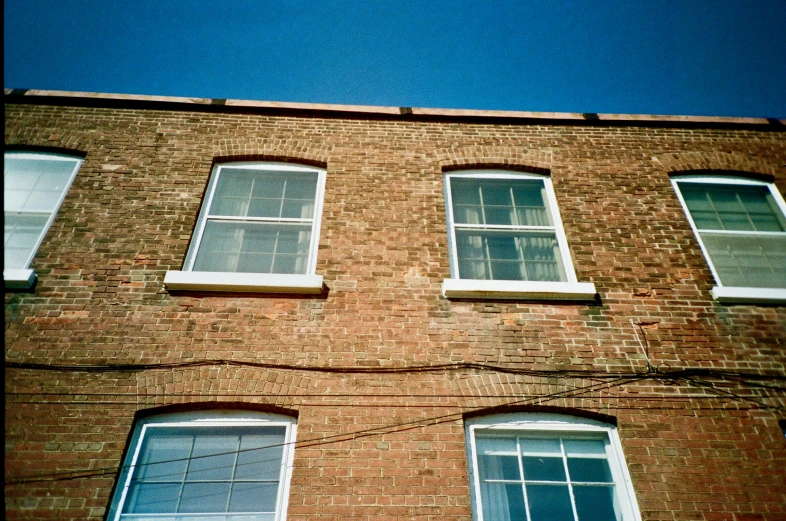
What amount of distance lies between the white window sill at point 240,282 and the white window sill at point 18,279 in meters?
1.38

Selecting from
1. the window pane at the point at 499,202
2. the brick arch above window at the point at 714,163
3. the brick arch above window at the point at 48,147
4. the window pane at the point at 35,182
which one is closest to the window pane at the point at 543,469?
the window pane at the point at 499,202

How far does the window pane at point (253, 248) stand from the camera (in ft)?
20.0

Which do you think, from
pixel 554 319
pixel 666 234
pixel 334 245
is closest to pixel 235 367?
pixel 334 245

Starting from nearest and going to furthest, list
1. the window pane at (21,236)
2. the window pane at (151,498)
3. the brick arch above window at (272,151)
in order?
the window pane at (151,498) → the window pane at (21,236) → the brick arch above window at (272,151)

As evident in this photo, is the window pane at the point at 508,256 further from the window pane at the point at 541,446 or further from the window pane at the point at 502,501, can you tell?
the window pane at the point at 502,501

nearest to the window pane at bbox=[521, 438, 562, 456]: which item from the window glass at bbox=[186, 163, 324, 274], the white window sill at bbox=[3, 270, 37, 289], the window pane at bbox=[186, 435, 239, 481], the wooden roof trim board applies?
the window pane at bbox=[186, 435, 239, 481]

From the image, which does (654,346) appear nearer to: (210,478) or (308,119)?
(210,478)

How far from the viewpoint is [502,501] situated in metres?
4.57

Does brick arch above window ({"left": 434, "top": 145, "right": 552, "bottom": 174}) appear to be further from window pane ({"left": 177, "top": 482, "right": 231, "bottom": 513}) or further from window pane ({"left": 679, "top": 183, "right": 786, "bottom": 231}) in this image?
window pane ({"left": 177, "top": 482, "right": 231, "bottom": 513})

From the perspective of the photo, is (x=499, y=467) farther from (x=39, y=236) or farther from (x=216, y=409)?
(x=39, y=236)

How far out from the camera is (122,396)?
4.77 m

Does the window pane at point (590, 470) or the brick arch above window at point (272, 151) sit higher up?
the brick arch above window at point (272, 151)

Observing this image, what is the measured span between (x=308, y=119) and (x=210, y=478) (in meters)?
5.03

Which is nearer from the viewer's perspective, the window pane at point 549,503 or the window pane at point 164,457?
the window pane at point 549,503
